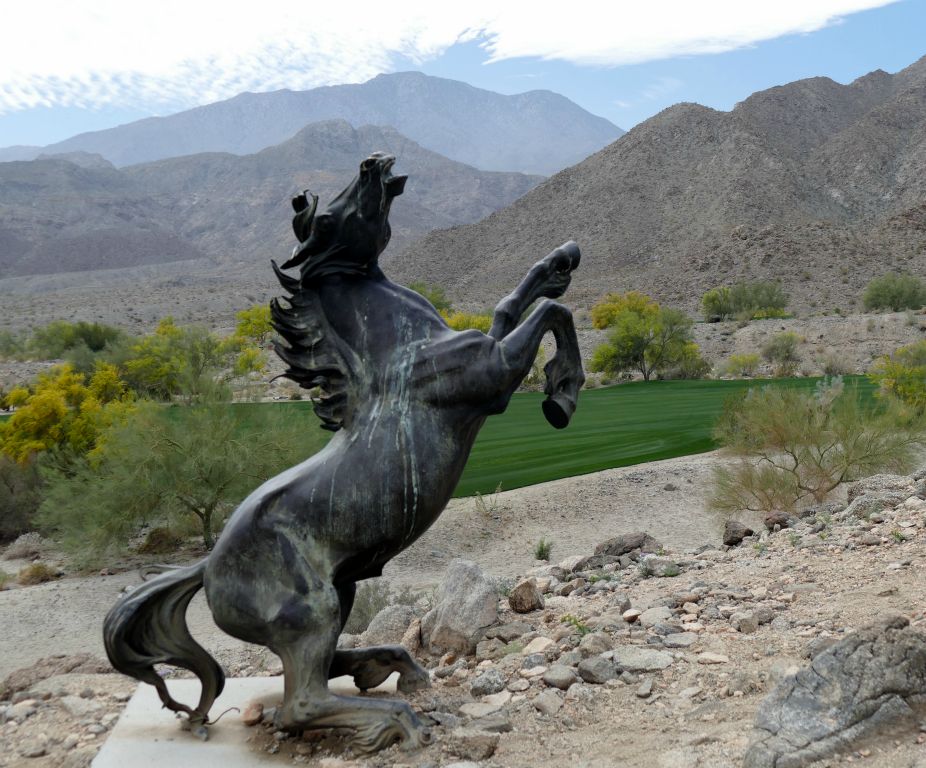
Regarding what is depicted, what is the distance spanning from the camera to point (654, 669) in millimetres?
5547

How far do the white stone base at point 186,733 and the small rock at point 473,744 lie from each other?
84cm

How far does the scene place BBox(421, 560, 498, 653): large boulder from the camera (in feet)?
23.1

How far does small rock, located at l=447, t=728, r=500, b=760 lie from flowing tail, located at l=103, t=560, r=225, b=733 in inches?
51.7

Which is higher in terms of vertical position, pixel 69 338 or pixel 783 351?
pixel 69 338

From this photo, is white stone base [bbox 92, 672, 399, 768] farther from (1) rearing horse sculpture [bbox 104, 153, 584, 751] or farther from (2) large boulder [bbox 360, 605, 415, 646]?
(2) large boulder [bbox 360, 605, 415, 646]

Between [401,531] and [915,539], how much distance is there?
193 inches

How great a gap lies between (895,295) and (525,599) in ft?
160

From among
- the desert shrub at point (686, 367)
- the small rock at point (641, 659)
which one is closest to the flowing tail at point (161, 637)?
the small rock at point (641, 659)

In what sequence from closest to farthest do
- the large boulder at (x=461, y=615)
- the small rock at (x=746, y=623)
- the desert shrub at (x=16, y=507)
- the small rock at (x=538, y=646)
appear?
the small rock at (x=746, y=623)
the small rock at (x=538, y=646)
the large boulder at (x=461, y=615)
the desert shrub at (x=16, y=507)

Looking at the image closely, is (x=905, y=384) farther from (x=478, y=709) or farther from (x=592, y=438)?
(x=478, y=709)

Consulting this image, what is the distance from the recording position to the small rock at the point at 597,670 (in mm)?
5484

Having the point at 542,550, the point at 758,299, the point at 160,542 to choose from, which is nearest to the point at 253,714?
the point at 542,550

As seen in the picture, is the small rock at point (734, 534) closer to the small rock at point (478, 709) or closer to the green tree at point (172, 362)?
the small rock at point (478, 709)

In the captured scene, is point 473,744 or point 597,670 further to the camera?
point 597,670
